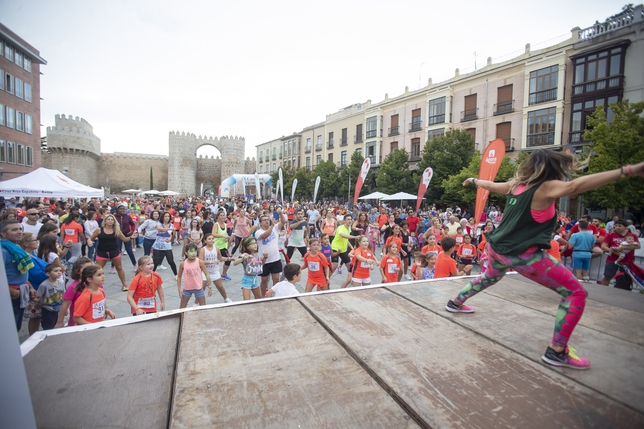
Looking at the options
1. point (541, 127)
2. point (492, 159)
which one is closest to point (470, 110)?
point (541, 127)

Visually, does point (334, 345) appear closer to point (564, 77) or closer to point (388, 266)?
point (388, 266)

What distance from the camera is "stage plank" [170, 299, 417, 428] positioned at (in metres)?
1.56

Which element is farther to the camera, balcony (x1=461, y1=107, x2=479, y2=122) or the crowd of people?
balcony (x1=461, y1=107, x2=479, y2=122)

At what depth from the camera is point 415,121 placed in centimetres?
3153

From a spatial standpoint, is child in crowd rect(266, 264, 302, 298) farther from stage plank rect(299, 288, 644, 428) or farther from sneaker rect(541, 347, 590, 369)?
sneaker rect(541, 347, 590, 369)

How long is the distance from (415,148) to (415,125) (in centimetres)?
214

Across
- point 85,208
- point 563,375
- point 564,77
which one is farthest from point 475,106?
point 563,375

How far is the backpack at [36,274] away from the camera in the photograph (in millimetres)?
4066

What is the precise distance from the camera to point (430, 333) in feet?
8.20

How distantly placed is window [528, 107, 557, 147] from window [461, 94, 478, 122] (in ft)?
14.0

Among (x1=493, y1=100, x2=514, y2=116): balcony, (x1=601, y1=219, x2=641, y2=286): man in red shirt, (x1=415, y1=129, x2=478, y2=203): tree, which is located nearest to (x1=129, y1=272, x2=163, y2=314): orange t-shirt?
(x1=601, y1=219, x2=641, y2=286): man in red shirt

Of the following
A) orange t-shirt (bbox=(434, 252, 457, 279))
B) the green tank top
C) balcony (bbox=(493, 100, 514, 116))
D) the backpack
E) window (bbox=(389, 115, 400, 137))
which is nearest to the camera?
the green tank top

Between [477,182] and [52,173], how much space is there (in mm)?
13235

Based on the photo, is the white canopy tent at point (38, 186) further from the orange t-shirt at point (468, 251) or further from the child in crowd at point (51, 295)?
the orange t-shirt at point (468, 251)
